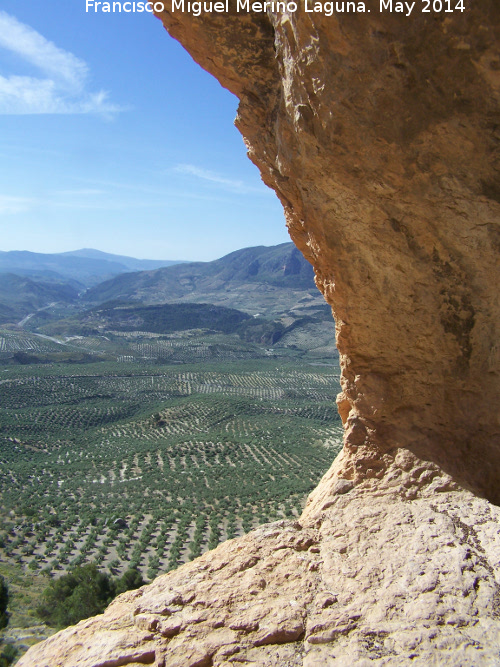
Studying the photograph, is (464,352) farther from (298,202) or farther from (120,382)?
(120,382)

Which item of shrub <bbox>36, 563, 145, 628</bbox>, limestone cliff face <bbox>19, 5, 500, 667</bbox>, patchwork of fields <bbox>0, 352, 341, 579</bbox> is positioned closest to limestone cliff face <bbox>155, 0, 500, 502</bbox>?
limestone cliff face <bbox>19, 5, 500, 667</bbox>

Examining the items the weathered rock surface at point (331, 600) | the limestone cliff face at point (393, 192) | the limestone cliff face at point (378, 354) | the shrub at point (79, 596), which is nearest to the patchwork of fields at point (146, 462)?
the shrub at point (79, 596)

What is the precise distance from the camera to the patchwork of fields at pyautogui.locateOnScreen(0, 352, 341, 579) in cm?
2440

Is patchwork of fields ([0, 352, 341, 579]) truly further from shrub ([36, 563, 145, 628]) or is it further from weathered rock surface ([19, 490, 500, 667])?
weathered rock surface ([19, 490, 500, 667])

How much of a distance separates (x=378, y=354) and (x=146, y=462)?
35481mm

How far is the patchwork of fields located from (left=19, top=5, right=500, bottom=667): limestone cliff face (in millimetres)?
17600

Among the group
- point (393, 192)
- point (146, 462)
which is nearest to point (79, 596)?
point (393, 192)

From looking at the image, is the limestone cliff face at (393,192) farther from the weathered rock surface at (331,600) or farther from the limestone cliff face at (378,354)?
the weathered rock surface at (331,600)

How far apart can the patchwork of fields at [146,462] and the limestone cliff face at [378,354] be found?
17.6 meters

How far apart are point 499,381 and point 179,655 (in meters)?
4.57

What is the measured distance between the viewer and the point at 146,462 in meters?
39.1

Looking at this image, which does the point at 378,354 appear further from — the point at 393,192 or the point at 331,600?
the point at 331,600

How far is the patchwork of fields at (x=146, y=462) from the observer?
24402 millimetres

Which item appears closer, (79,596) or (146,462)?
(79,596)
